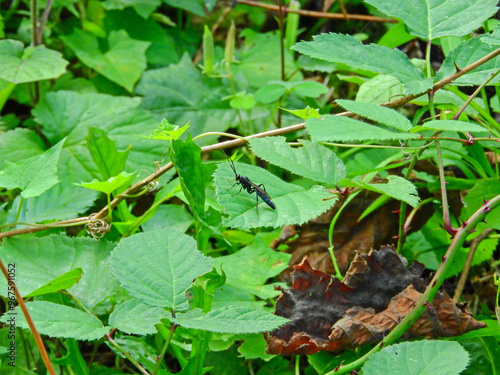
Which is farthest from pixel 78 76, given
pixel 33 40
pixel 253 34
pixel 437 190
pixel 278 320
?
pixel 278 320

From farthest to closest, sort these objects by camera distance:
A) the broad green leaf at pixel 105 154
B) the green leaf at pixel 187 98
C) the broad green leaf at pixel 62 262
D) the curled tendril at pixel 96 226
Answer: the green leaf at pixel 187 98 → the broad green leaf at pixel 105 154 → the curled tendril at pixel 96 226 → the broad green leaf at pixel 62 262

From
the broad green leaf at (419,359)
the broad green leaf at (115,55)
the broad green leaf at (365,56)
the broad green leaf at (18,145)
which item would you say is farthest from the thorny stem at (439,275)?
the broad green leaf at (115,55)

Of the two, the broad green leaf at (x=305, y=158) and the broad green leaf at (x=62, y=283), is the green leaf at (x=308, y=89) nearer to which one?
the broad green leaf at (x=305, y=158)

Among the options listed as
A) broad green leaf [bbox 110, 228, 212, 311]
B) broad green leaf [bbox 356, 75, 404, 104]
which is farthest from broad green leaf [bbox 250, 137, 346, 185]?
broad green leaf [bbox 356, 75, 404, 104]

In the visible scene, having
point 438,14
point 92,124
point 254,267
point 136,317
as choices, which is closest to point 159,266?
point 136,317

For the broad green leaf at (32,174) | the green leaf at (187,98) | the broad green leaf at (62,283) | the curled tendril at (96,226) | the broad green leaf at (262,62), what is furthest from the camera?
the broad green leaf at (262,62)

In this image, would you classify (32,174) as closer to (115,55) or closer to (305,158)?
(305,158)

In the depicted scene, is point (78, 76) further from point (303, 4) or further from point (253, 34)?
point (303, 4)
